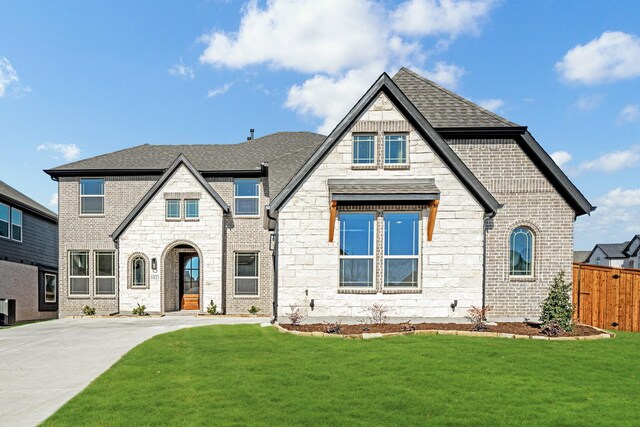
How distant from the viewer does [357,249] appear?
14305mm

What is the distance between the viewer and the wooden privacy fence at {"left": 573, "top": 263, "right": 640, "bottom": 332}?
48.7 ft

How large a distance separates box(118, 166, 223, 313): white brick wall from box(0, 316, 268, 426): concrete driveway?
2525 millimetres

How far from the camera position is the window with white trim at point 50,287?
2825 cm

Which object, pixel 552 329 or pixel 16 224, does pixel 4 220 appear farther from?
pixel 552 329

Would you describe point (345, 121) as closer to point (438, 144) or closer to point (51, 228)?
point (438, 144)

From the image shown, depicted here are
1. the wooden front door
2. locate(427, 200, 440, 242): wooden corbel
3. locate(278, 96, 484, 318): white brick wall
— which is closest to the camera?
locate(427, 200, 440, 242): wooden corbel

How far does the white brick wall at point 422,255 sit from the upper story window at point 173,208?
8831 mm

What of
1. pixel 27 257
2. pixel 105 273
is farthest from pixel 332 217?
pixel 27 257

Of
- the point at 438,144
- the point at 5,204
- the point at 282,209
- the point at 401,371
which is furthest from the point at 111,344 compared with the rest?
the point at 5,204

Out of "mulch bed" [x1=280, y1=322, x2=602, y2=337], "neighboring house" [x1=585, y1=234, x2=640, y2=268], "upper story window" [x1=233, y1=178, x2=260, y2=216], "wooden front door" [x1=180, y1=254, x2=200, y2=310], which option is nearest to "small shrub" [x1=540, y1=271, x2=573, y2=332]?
"mulch bed" [x1=280, y1=322, x2=602, y2=337]

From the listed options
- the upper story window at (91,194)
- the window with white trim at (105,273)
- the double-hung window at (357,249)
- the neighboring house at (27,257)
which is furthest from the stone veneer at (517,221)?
the neighboring house at (27,257)

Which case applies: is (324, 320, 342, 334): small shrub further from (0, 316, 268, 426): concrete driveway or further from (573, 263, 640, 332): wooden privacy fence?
(573, 263, 640, 332): wooden privacy fence

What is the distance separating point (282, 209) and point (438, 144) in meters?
5.82

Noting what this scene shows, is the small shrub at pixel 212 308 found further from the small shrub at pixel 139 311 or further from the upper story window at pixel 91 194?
the upper story window at pixel 91 194
